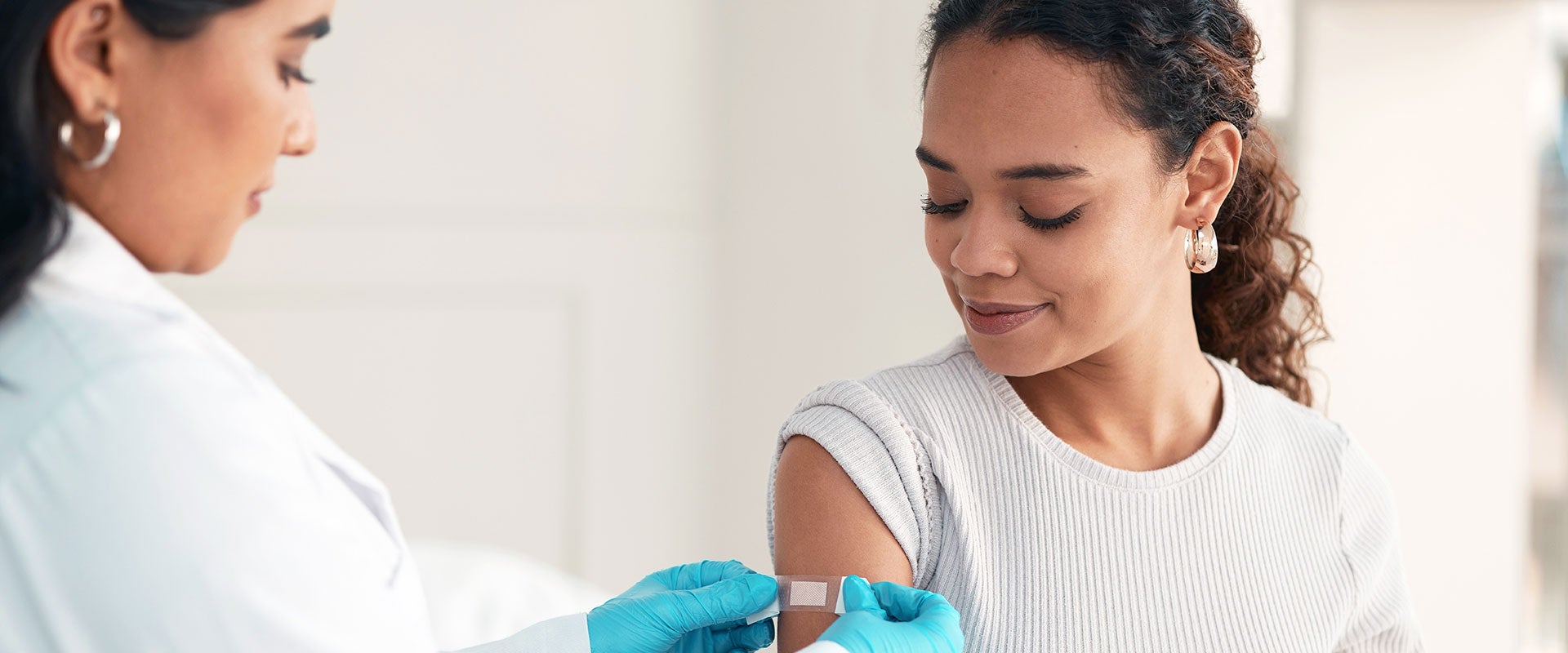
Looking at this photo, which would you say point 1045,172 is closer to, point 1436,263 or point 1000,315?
point 1000,315

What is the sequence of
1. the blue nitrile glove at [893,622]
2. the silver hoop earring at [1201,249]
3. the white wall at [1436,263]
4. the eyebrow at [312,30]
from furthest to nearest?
the white wall at [1436,263]
the silver hoop earring at [1201,249]
the blue nitrile glove at [893,622]
the eyebrow at [312,30]

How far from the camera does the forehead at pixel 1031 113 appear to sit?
1.15 metres

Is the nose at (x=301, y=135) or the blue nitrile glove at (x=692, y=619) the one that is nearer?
the nose at (x=301, y=135)

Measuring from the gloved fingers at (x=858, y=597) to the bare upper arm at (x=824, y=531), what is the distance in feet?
0.12

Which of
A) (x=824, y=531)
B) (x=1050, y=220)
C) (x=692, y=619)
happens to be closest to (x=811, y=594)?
(x=824, y=531)

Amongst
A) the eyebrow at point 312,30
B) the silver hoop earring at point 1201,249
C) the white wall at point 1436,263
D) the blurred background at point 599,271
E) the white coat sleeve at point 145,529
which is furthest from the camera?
the blurred background at point 599,271

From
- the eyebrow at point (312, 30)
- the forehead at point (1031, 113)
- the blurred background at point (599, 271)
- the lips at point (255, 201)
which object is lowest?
the blurred background at point (599, 271)

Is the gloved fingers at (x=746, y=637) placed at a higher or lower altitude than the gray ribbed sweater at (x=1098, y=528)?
lower

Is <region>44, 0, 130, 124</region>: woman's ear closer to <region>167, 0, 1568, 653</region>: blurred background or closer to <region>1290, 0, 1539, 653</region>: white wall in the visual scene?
<region>167, 0, 1568, 653</region>: blurred background

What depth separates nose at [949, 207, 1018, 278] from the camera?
3.85 ft

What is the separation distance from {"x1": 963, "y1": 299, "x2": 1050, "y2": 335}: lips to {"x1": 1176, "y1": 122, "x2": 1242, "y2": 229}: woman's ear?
0.18 meters

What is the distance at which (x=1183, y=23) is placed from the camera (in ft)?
3.99

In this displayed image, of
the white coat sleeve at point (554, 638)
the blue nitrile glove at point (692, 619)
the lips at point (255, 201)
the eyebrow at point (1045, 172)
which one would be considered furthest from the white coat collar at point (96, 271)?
the eyebrow at point (1045, 172)

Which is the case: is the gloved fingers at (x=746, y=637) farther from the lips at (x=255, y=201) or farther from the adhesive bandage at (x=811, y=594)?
the lips at (x=255, y=201)
